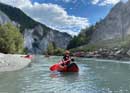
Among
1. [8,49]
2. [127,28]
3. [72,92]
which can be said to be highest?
[127,28]

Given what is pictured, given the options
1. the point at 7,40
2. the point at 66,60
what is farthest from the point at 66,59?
the point at 7,40

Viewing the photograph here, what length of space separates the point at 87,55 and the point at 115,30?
45.7 metres

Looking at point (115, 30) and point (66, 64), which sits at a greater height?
point (115, 30)

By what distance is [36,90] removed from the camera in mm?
28656

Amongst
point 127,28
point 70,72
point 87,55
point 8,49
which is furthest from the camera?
point 127,28

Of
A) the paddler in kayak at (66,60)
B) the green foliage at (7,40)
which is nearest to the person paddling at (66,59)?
the paddler in kayak at (66,60)

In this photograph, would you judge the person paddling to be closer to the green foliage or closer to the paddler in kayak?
the paddler in kayak

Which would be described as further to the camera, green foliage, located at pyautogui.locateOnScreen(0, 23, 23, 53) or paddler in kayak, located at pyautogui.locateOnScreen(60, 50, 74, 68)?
green foliage, located at pyautogui.locateOnScreen(0, 23, 23, 53)

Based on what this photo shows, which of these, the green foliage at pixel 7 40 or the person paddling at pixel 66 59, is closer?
the person paddling at pixel 66 59

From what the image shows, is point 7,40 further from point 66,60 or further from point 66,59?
point 66,60

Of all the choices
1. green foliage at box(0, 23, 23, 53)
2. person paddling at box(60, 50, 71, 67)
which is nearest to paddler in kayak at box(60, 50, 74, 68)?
person paddling at box(60, 50, 71, 67)

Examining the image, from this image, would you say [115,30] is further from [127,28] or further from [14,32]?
[14,32]

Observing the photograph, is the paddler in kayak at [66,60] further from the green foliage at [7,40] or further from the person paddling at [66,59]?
the green foliage at [7,40]

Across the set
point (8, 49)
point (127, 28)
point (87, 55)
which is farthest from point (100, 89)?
point (127, 28)
